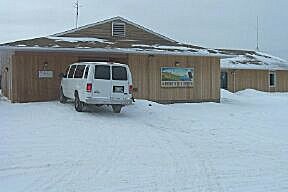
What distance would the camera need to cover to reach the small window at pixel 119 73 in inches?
690

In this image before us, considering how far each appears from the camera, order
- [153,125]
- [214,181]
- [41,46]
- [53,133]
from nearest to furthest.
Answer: [214,181], [53,133], [153,125], [41,46]

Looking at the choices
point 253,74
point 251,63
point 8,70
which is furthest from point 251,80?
point 8,70

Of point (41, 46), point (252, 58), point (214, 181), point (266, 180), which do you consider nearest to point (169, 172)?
point (214, 181)

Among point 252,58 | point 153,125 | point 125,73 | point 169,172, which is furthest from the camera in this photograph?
point 252,58

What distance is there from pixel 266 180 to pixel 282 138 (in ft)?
17.7

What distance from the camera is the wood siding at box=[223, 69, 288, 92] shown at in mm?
37281

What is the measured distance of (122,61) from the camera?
23391mm

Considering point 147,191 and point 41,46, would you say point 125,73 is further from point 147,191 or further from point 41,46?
point 147,191

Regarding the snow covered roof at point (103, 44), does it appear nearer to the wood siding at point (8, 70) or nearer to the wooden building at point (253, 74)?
the wood siding at point (8, 70)

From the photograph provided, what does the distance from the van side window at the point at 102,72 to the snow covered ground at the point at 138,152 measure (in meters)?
1.44

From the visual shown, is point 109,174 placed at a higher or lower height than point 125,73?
lower

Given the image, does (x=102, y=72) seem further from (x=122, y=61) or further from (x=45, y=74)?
(x=122, y=61)

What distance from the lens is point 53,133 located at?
12633 mm

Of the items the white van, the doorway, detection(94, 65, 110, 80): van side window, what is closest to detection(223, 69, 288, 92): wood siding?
the doorway
